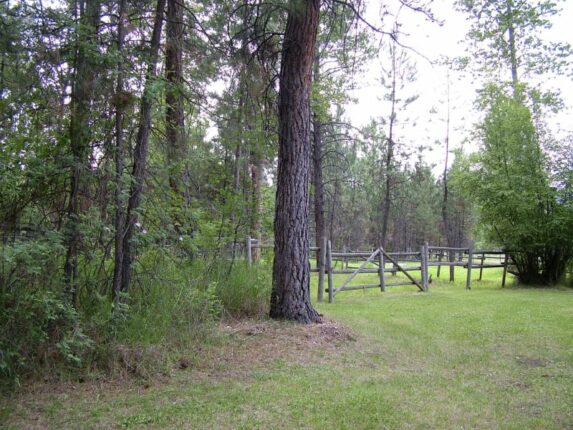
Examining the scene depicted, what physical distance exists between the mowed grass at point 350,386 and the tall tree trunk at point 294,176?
48 centimetres

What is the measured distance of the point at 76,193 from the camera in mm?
3955

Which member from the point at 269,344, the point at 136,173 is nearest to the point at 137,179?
the point at 136,173

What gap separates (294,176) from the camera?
254 inches

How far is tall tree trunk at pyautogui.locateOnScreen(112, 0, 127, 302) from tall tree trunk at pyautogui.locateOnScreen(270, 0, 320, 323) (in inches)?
99.9

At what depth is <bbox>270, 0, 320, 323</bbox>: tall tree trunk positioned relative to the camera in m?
6.35

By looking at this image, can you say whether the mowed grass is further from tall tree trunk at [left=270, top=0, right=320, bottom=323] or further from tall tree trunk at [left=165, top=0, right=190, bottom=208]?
tall tree trunk at [left=165, top=0, right=190, bottom=208]

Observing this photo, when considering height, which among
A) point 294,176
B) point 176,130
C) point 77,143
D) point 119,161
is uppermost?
point 176,130

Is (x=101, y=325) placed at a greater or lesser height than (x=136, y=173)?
lesser

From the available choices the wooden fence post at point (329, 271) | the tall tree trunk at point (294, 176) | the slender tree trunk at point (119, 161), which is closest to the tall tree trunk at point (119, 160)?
the slender tree trunk at point (119, 161)

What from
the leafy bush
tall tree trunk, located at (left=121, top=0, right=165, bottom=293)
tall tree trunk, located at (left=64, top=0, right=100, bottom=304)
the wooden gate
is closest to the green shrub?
tall tree trunk, located at (left=121, top=0, right=165, bottom=293)

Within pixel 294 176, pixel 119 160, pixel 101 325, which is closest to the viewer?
pixel 101 325

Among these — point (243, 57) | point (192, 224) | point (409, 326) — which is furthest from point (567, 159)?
point (192, 224)

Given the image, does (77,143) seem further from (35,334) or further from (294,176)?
(294,176)

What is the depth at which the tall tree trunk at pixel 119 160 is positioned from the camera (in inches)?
165
